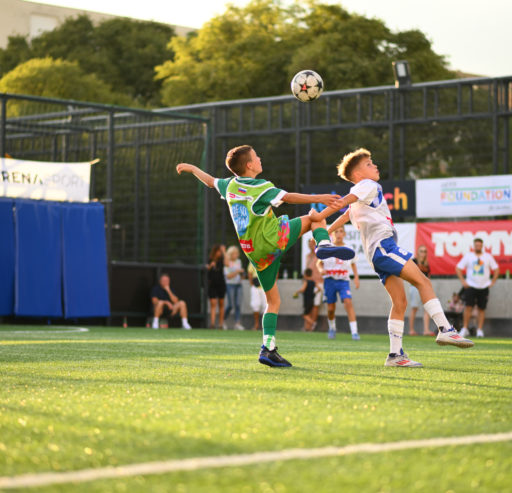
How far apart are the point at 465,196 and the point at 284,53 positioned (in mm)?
19530

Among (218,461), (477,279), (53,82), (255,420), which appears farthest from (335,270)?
(53,82)

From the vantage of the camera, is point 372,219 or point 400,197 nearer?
point 372,219

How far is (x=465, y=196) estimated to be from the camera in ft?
70.9

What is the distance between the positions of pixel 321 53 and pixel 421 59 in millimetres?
4236

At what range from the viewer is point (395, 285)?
846 centimetres

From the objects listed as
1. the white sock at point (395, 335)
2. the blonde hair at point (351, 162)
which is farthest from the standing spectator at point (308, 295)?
the white sock at point (395, 335)

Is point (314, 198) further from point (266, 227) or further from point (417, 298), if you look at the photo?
point (417, 298)

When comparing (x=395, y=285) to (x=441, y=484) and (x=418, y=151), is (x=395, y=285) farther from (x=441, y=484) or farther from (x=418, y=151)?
(x=418, y=151)

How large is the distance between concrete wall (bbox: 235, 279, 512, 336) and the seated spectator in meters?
2.72

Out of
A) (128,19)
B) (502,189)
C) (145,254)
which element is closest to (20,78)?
(128,19)

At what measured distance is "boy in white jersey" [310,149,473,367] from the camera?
8242mm

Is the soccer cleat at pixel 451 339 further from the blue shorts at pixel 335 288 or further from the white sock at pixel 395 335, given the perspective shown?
the blue shorts at pixel 335 288

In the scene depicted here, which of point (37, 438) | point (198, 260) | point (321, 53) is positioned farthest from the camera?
point (321, 53)

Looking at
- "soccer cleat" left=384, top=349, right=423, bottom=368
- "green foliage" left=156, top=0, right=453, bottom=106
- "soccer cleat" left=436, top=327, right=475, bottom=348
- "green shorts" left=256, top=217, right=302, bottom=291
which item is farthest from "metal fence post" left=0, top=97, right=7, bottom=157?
"green foliage" left=156, top=0, right=453, bottom=106
